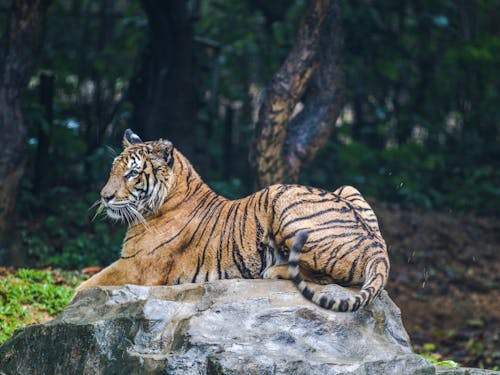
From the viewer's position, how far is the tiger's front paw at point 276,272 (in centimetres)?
570

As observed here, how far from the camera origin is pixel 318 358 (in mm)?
4816

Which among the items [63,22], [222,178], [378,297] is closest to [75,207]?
[222,178]

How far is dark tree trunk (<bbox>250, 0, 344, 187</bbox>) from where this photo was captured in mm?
9031

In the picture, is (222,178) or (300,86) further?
(222,178)

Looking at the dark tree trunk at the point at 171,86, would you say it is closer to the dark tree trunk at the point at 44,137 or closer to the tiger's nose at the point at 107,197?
the dark tree trunk at the point at 44,137

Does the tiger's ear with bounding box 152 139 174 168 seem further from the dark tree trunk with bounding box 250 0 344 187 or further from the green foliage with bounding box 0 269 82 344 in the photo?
the dark tree trunk with bounding box 250 0 344 187

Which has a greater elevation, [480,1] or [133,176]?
[480,1]

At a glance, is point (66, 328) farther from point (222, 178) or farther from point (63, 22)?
point (63, 22)

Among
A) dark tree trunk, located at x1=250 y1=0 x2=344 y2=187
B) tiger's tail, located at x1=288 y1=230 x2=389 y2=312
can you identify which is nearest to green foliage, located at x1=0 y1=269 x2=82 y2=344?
dark tree trunk, located at x1=250 y1=0 x2=344 y2=187

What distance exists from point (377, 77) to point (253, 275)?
9.06 meters

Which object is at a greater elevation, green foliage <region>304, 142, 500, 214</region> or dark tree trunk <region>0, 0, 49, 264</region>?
dark tree trunk <region>0, 0, 49, 264</region>

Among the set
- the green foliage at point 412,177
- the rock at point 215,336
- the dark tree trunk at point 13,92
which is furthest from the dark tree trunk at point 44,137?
the rock at point 215,336

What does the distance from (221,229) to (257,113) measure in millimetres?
6805

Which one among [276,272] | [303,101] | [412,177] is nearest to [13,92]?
[303,101]
